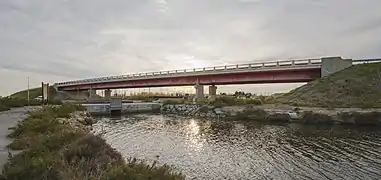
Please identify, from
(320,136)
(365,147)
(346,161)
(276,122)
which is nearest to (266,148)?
(346,161)

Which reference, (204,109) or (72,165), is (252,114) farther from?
(72,165)

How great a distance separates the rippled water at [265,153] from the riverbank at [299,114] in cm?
622

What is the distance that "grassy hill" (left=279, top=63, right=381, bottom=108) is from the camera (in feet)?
140

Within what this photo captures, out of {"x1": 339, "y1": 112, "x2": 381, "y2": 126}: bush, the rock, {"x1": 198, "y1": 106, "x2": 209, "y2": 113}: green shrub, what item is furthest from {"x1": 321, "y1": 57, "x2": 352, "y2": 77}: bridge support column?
{"x1": 198, "y1": 106, "x2": 209, "y2": 113}: green shrub

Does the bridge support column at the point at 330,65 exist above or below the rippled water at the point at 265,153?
above

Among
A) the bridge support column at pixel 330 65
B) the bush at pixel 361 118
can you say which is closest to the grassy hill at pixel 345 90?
the bridge support column at pixel 330 65

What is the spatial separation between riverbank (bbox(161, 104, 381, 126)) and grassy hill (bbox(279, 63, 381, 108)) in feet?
13.8

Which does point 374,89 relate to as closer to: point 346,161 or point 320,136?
point 320,136

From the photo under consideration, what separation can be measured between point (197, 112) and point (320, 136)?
27.6 metres

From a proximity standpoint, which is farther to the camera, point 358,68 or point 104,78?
point 104,78

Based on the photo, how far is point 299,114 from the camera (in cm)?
3831

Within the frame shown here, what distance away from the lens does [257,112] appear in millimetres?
42375

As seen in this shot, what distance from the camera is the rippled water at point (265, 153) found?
571 inches

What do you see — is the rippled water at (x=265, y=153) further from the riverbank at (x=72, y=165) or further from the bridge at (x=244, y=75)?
the bridge at (x=244, y=75)
